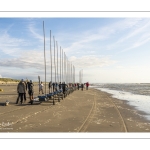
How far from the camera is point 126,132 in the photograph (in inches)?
334

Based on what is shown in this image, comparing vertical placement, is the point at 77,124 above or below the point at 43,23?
below

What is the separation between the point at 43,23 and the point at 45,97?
11.1m

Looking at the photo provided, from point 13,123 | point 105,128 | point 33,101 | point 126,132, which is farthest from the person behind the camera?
point 33,101

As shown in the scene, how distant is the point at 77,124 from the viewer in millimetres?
9867
